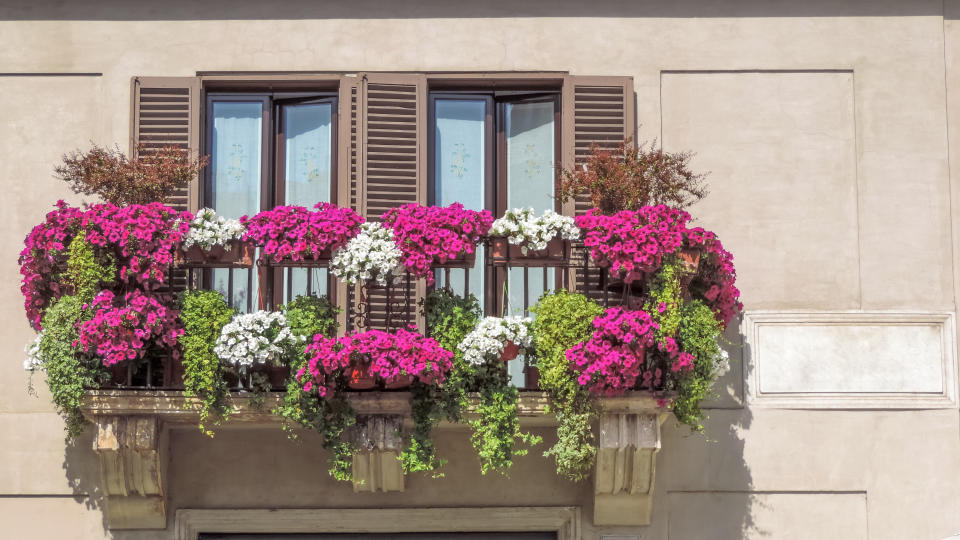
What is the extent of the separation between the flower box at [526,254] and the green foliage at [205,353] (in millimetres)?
1648

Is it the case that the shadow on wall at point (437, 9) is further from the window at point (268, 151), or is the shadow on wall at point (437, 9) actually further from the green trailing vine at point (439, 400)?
the green trailing vine at point (439, 400)

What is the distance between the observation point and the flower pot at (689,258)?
11336 millimetres

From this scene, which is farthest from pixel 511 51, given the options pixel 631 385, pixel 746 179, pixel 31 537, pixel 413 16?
pixel 31 537

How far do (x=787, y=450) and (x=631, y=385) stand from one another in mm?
1553

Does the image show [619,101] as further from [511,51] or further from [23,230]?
[23,230]

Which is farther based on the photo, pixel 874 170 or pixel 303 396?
pixel 874 170

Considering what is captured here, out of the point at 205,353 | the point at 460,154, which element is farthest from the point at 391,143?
the point at 205,353

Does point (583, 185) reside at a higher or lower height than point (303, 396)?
higher

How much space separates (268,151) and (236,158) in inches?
8.7

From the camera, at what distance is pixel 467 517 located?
11898 millimetres

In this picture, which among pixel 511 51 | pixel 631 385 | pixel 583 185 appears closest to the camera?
pixel 631 385

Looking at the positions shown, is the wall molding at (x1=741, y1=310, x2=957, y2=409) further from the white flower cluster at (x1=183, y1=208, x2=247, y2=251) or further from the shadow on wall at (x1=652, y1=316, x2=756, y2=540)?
the white flower cluster at (x1=183, y1=208, x2=247, y2=251)

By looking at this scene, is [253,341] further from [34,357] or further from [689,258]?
[689,258]

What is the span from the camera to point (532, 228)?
11414mm
